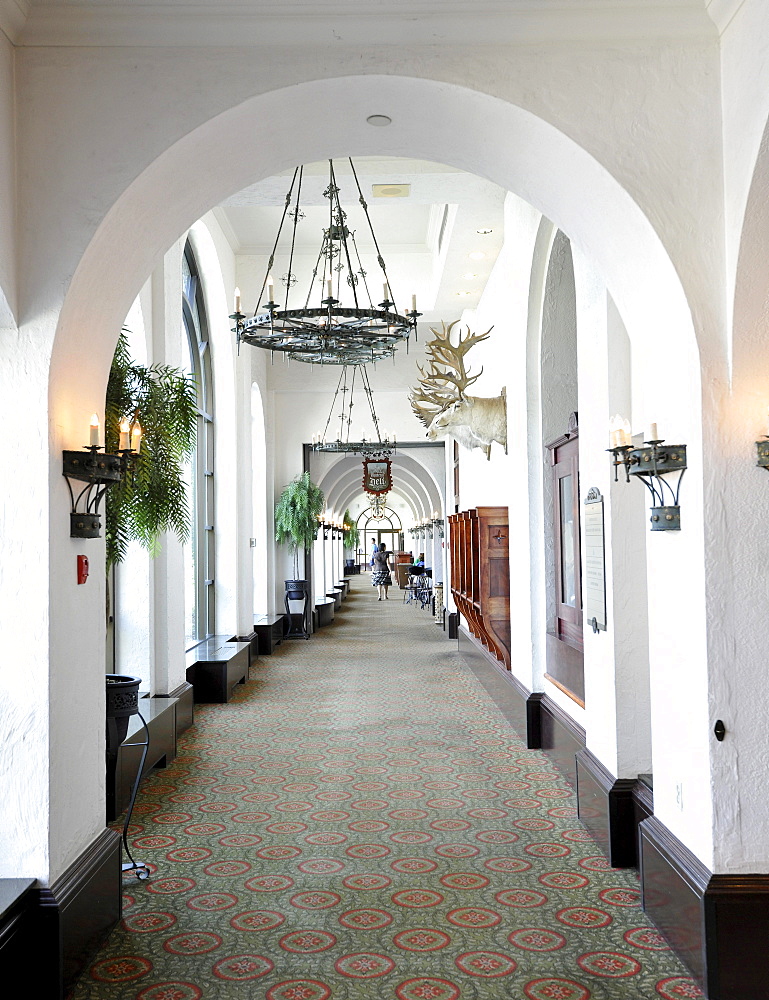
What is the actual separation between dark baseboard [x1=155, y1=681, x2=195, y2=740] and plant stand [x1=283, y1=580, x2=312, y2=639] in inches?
321

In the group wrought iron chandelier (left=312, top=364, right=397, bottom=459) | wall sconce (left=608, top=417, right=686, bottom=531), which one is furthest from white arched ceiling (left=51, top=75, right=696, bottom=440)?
wrought iron chandelier (left=312, top=364, right=397, bottom=459)

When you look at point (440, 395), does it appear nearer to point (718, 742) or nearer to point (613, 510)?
point (613, 510)

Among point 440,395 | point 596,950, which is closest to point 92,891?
point 596,950

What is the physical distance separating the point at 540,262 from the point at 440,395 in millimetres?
2813

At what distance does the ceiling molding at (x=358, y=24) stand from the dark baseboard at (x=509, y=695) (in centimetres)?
540

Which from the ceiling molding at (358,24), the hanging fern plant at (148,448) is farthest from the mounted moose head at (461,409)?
the ceiling molding at (358,24)

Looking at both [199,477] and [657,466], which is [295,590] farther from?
[657,466]

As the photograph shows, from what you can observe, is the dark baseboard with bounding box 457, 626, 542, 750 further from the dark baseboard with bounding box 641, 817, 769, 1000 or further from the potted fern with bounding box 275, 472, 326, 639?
the potted fern with bounding box 275, 472, 326, 639

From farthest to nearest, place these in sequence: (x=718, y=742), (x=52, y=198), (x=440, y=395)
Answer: (x=440, y=395)
(x=52, y=198)
(x=718, y=742)

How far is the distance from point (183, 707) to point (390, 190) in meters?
5.53

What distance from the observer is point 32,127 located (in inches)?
152

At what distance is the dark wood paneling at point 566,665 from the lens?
6.71 meters

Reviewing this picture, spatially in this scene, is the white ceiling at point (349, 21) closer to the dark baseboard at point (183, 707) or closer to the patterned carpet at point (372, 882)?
the patterned carpet at point (372, 882)

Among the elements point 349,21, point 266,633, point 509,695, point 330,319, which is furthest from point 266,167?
point 266,633
